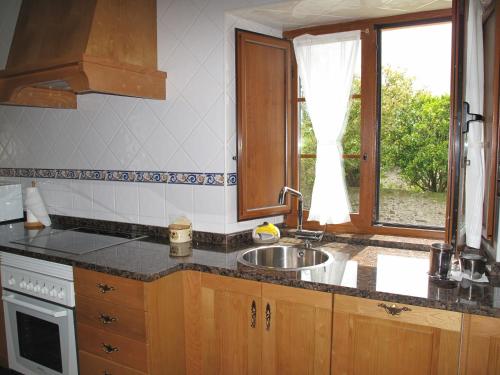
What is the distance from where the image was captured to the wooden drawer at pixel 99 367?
186 centimetres

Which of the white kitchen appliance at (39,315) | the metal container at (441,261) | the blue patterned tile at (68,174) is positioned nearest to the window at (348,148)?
the metal container at (441,261)

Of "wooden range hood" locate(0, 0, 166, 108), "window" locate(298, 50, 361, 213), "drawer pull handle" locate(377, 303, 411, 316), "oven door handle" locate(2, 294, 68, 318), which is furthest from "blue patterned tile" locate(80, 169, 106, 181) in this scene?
"drawer pull handle" locate(377, 303, 411, 316)

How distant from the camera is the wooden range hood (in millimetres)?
2012

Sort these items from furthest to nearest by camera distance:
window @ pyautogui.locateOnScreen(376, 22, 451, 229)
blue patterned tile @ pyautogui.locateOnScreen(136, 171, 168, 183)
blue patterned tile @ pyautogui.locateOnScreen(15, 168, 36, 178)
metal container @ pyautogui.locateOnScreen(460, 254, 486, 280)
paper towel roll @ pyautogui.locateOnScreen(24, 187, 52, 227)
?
blue patterned tile @ pyautogui.locateOnScreen(15, 168, 36, 178)
paper towel roll @ pyautogui.locateOnScreen(24, 187, 52, 227)
blue patterned tile @ pyautogui.locateOnScreen(136, 171, 168, 183)
window @ pyautogui.locateOnScreen(376, 22, 451, 229)
metal container @ pyautogui.locateOnScreen(460, 254, 486, 280)

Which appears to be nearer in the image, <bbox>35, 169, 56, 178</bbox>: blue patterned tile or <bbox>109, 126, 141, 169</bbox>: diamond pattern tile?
<bbox>109, 126, 141, 169</bbox>: diamond pattern tile

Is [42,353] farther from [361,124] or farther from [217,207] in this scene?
[361,124]

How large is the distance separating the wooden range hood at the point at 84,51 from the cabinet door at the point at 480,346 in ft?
6.11

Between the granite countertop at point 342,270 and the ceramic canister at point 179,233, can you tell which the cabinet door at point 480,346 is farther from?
the ceramic canister at point 179,233

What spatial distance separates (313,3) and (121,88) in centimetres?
105

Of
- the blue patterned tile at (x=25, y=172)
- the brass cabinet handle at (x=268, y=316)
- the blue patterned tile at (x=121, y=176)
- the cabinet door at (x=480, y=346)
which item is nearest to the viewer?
the cabinet door at (x=480, y=346)

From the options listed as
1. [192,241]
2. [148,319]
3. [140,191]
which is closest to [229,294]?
[148,319]

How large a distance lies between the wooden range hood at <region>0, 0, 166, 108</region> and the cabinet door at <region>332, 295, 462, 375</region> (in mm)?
1518

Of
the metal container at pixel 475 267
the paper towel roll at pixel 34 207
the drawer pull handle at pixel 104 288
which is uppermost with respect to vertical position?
the paper towel roll at pixel 34 207

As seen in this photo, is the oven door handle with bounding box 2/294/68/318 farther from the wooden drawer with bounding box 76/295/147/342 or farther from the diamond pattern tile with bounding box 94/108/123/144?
the diamond pattern tile with bounding box 94/108/123/144
